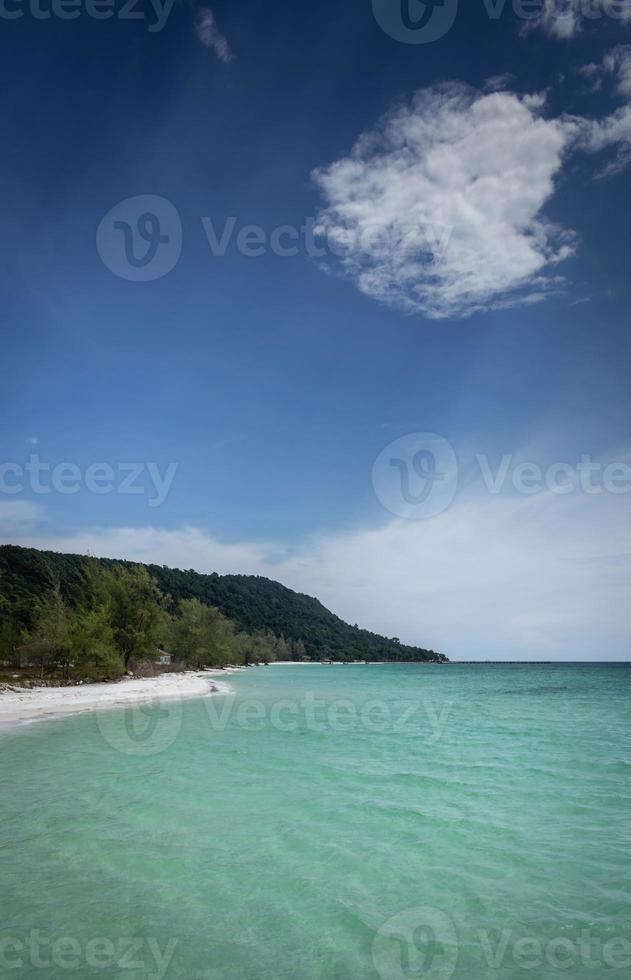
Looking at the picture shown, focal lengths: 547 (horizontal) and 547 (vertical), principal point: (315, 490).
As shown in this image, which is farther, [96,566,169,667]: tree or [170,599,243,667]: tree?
[170,599,243,667]: tree

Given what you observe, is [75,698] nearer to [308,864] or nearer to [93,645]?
[93,645]

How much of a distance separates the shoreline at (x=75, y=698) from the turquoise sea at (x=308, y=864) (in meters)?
11.1

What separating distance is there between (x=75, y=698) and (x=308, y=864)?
38.6m

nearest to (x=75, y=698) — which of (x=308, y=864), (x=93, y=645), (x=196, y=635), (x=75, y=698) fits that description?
(x=75, y=698)

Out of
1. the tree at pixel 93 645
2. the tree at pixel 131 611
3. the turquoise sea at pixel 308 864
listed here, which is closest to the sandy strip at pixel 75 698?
the tree at pixel 93 645

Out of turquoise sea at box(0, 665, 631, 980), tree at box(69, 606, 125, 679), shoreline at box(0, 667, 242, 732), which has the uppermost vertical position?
tree at box(69, 606, 125, 679)

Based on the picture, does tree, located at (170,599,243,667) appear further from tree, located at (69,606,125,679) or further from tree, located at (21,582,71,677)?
tree, located at (69,606,125,679)

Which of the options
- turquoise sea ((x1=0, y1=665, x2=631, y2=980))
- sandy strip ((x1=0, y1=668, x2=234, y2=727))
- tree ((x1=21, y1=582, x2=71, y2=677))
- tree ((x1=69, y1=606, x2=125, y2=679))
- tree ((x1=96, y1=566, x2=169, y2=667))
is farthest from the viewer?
tree ((x1=96, y1=566, x2=169, y2=667))

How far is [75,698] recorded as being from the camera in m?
43.9

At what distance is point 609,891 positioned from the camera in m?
10.4

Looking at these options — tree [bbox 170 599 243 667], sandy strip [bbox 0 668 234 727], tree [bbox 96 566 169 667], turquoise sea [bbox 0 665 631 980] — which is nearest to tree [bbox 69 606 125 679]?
sandy strip [bbox 0 668 234 727]

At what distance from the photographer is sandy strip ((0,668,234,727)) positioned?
35.2 m

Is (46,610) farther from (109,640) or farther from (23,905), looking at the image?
(23,905)

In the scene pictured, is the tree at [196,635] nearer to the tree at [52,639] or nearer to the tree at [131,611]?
the tree at [131,611]
